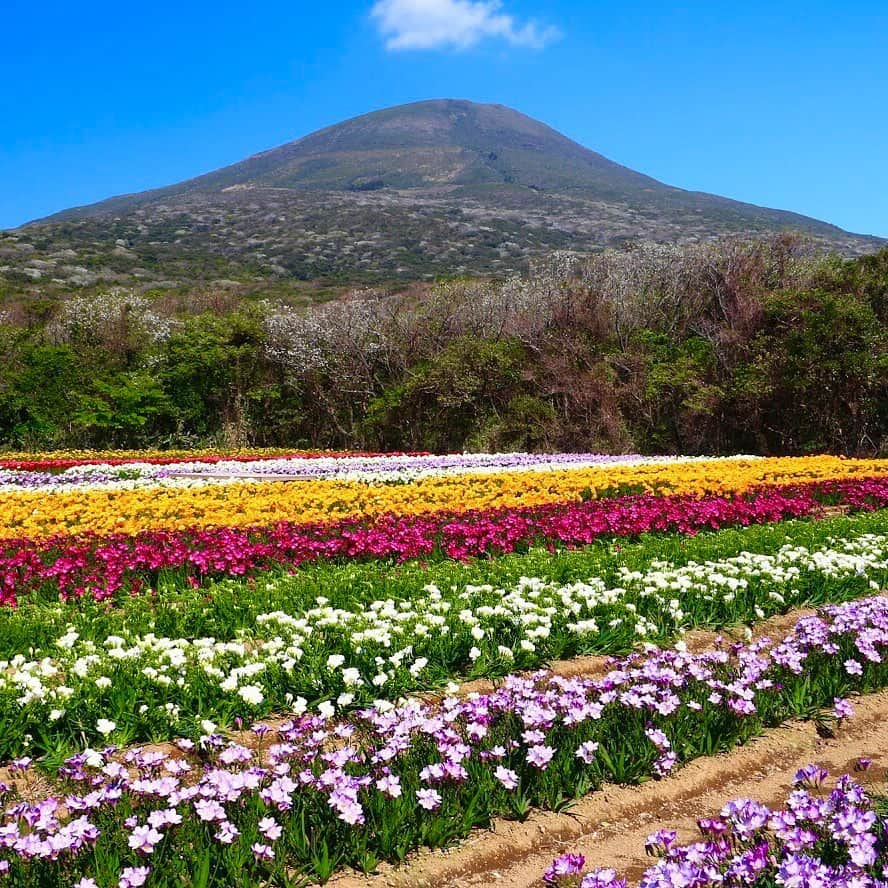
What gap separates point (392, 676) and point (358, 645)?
324mm

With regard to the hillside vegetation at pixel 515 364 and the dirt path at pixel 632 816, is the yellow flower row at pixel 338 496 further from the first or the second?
the hillside vegetation at pixel 515 364

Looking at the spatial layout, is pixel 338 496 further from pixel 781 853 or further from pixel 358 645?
pixel 781 853

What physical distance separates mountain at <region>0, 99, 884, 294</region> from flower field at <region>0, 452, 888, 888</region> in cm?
2352

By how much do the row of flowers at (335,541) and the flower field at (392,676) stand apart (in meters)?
0.03

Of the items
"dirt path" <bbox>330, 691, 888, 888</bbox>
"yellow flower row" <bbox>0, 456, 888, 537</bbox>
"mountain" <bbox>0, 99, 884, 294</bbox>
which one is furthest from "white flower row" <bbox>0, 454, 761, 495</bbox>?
"mountain" <bbox>0, 99, 884, 294</bbox>

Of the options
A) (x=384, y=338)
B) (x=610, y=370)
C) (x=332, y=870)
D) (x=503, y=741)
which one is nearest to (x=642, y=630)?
(x=503, y=741)

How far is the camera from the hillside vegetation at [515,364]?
19328 millimetres

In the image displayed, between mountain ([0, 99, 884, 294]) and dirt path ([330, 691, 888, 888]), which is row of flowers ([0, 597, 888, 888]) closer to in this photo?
dirt path ([330, 691, 888, 888])

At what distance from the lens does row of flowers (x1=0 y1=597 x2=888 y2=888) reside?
2.69 metres

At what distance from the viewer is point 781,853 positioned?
2568mm

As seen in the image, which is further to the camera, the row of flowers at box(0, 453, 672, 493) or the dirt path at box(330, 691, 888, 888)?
the row of flowers at box(0, 453, 672, 493)

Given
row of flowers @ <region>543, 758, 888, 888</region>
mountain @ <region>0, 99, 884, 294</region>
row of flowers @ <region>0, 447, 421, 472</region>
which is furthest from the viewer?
mountain @ <region>0, 99, 884, 294</region>

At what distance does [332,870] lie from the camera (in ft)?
9.52

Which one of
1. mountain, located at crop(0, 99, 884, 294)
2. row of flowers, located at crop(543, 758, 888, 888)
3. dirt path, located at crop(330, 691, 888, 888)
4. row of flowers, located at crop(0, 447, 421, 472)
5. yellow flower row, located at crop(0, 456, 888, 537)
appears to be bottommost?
row of flowers, located at crop(0, 447, 421, 472)
